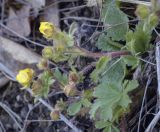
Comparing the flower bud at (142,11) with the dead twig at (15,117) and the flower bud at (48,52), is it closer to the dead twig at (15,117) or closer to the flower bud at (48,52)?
the flower bud at (48,52)

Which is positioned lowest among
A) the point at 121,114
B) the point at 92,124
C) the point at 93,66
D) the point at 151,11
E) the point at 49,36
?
the point at 92,124

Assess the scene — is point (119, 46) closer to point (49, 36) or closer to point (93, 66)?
point (93, 66)

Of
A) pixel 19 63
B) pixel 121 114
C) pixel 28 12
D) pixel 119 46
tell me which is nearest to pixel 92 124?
pixel 121 114

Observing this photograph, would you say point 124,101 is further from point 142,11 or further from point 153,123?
point 142,11

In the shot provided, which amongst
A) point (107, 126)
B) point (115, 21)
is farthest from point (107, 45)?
point (107, 126)

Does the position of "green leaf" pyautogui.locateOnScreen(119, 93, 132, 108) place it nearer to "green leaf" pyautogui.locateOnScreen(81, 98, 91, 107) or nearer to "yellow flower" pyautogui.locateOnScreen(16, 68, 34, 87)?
"green leaf" pyautogui.locateOnScreen(81, 98, 91, 107)

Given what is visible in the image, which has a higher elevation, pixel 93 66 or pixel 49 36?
pixel 49 36
